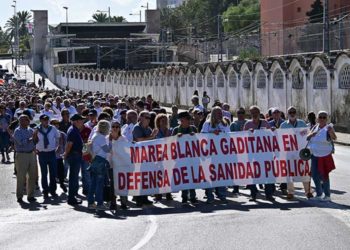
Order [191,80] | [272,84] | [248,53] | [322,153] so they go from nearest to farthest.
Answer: [322,153]
[272,84]
[191,80]
[248,53]

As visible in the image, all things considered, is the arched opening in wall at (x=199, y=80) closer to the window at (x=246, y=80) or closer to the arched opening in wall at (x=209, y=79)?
the arched opening in wall at (x=209, y=79)

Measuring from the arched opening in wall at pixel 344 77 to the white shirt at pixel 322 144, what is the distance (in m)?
21.6

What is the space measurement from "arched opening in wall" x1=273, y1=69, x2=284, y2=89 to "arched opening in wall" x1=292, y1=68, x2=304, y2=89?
5.74 ft

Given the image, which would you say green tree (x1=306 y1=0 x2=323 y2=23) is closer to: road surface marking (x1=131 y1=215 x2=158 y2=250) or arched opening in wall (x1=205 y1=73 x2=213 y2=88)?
arched opening in wall (x1=205 y1=73 x2=213 y2=88)

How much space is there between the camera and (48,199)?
58.0 feet

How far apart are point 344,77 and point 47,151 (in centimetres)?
2201

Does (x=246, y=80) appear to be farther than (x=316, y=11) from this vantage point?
No

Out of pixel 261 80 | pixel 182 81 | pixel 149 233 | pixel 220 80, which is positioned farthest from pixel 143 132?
pixel 182 81

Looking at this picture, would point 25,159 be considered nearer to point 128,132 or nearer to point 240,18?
point 128,132

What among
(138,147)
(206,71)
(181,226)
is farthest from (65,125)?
(206,71)

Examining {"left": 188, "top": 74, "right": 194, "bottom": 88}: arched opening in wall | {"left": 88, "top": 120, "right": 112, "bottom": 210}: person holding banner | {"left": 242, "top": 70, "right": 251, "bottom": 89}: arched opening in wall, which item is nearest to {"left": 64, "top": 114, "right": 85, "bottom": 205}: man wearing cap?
{"left": 88, "top": 120, "right": 112, "bottom": 210}: person holding banner

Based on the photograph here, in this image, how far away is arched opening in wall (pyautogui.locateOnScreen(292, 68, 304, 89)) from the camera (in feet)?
136

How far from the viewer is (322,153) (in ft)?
51.2

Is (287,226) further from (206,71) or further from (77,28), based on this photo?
(77,28)
